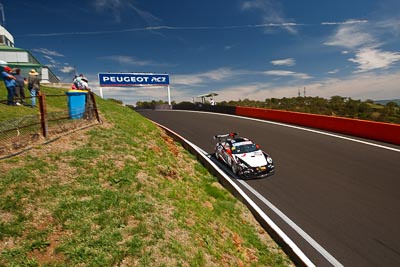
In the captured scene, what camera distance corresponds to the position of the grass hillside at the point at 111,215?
12.6 feet

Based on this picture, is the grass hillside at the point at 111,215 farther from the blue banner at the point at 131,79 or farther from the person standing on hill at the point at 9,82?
the blue banner at the point at 131,79

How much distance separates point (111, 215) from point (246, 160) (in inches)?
256

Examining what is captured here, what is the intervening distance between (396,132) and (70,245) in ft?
51.4

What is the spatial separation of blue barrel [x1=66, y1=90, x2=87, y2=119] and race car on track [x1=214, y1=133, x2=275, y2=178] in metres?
6.65

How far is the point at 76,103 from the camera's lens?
30.9 feet

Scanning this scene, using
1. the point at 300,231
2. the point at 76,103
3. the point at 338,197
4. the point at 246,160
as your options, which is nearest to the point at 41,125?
the point at 76,103

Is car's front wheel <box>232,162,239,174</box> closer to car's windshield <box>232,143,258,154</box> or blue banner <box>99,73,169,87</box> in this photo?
car's windshield <box>232,143,258,154</box>

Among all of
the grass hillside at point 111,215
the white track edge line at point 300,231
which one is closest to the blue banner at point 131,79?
the grass hillside at point 111,215

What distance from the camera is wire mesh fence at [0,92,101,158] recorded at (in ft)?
21.1

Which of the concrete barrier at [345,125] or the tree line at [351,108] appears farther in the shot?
the tree line at [351,108]

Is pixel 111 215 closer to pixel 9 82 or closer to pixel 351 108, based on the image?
pixel 9 82

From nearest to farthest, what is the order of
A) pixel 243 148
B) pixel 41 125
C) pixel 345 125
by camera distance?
pixel 41 125 → pixel 243 148 → pixel 345 125

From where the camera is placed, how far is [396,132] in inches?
496

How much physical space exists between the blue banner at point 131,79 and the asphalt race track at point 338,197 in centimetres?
3040
